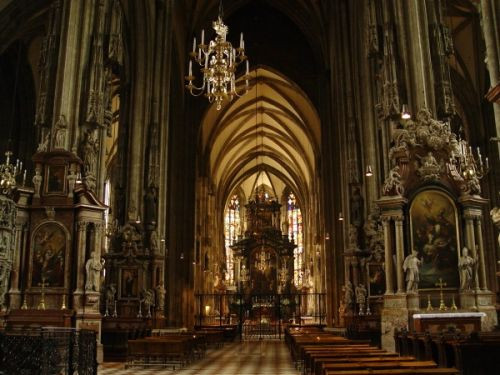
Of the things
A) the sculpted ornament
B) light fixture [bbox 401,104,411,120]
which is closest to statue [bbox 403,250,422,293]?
the sculpted ornament

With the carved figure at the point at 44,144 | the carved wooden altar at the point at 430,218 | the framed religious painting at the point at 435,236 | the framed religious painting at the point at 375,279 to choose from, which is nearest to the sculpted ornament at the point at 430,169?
the carved wooden altar at the point at 430,218

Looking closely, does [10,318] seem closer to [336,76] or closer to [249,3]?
[336,76]

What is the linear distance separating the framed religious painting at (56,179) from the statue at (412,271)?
29.8 ft

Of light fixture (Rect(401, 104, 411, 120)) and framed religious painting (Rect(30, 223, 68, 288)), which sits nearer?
light fixture (Rect(401, 104, 411, 120))

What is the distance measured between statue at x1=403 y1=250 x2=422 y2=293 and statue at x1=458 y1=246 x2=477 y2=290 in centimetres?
99

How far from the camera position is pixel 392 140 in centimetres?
1642

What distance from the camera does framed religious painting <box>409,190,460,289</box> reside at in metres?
15.0

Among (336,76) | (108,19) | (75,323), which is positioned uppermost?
(336,76)

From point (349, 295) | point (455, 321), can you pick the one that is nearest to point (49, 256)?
point (455, 321)

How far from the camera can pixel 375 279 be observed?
21344 mm

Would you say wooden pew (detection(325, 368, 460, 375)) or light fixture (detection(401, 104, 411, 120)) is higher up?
light fixture (detection(401, 104, 411, 120))

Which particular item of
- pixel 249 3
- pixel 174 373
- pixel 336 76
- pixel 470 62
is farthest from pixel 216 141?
pixel 174 373

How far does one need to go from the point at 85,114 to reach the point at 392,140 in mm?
8472

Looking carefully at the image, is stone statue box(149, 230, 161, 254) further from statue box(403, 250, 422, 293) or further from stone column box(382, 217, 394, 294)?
statue box(403, 250, 422, 293)
